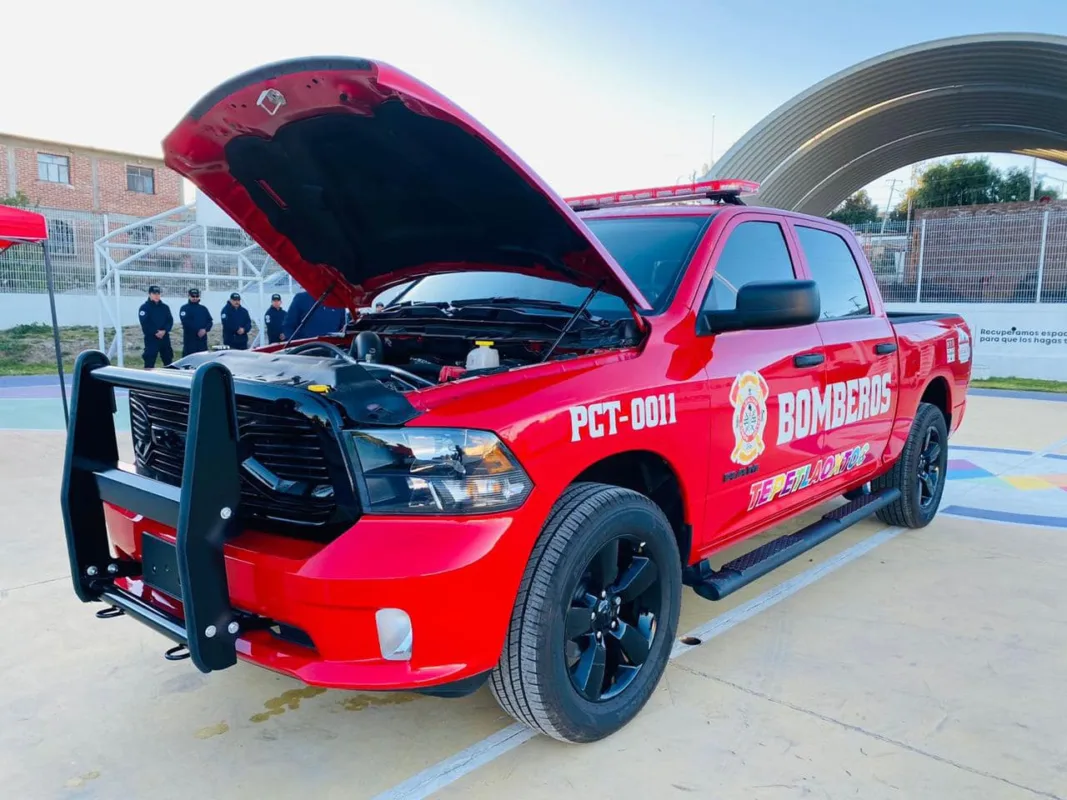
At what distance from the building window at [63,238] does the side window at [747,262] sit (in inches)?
758

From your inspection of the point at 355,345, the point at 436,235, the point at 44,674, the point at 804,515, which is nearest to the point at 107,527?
the point at 44,674

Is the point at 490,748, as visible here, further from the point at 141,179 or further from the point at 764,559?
the point at 141,179

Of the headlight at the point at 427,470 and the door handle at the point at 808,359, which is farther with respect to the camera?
the door handle at the point at 808,359

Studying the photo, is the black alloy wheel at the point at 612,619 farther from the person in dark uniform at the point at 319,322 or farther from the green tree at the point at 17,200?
the green tree at the point at 17,200

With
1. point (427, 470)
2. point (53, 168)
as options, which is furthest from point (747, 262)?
point (53, 168)

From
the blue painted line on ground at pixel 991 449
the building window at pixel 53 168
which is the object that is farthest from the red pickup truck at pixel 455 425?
the building window at pixel 53 168

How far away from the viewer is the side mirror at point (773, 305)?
2.83 meters

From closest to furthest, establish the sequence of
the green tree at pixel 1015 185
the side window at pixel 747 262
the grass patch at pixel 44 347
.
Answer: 1. the side window at pixel 747 262
2. the grass patch at pixel 44 347
3. the green tree at pixel 1015 185

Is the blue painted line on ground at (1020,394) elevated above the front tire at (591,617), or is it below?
below

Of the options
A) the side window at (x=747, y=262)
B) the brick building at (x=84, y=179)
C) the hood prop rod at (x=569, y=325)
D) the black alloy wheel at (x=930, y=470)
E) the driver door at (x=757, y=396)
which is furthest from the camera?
the brick building at (x=84, y=179)

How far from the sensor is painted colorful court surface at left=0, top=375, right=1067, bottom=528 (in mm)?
5461

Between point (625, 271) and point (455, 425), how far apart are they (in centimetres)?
134

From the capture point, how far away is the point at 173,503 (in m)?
2.24

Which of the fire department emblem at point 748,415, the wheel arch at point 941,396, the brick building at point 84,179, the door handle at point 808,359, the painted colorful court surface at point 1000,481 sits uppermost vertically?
the brick building at point 84,179
